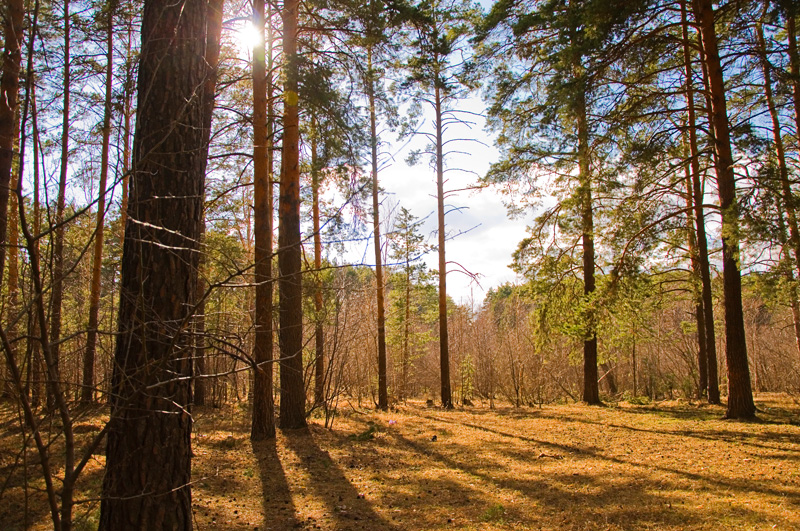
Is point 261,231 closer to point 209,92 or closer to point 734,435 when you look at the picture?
point 209,92

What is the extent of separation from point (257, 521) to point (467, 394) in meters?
14.3

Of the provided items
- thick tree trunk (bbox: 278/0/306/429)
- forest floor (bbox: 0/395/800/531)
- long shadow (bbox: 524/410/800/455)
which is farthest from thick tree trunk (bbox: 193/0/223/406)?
long shadow (bbox: 524/410/800/455)

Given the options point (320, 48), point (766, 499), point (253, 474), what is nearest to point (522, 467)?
point (766, 499)

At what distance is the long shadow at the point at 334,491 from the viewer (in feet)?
13.6

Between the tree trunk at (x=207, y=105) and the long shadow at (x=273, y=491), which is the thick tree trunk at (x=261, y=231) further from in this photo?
the tree trunk at (x=207, y=105)

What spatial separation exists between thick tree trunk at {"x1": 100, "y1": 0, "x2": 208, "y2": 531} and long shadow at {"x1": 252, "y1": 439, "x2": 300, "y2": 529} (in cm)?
171

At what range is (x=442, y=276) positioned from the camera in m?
13.0

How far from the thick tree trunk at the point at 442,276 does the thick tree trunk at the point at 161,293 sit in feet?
33.3

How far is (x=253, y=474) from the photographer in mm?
5566

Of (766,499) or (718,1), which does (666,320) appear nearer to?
(718,1)

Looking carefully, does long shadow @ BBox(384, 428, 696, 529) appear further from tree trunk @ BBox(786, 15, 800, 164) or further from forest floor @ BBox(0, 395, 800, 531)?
tree trunk @ BBox(786, 15, 800, 164)

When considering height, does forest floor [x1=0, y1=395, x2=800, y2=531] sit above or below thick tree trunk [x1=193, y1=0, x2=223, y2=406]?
below

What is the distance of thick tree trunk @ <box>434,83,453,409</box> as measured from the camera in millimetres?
12805

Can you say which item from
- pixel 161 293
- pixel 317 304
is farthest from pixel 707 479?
pixel 317 304
